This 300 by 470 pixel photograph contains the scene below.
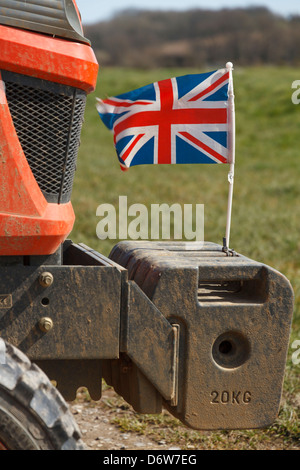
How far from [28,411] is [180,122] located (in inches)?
58.9

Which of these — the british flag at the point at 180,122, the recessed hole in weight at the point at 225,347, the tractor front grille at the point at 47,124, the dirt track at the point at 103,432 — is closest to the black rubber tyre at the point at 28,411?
the tractor front grille at the point at 47,124

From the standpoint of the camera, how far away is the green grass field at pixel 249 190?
7757mm

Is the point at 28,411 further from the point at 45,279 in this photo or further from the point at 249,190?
the point at 249,190

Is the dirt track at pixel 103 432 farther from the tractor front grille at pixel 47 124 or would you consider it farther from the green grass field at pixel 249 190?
the tractor front grille at pixel 47 124

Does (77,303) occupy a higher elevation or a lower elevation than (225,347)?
higher

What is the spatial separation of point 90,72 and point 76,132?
0.22m

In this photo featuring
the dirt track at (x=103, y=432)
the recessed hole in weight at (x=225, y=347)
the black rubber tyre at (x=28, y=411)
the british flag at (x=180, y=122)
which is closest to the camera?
A: the black rubber tyre at (x=28, y=411)

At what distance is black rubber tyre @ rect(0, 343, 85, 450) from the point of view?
2.36 meters

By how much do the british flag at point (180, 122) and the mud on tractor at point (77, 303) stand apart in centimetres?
45

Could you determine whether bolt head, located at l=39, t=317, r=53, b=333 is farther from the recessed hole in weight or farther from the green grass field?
the green grass field

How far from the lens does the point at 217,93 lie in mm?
3348

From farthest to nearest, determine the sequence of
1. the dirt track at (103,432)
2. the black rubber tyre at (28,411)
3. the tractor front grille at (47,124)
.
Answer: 1. the dirt track at (103,432)
2. the tractor front grille at (47,124)
3. the black rubber tyre at (28,411)

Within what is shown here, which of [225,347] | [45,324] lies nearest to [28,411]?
[45,324]

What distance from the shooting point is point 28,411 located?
7.79 feet
